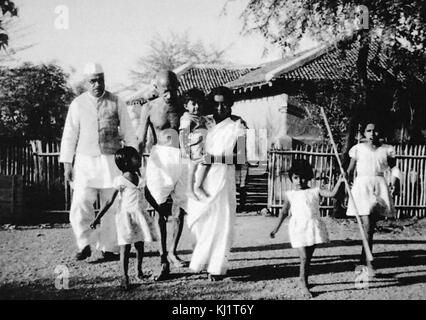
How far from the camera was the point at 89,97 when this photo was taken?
208 inches

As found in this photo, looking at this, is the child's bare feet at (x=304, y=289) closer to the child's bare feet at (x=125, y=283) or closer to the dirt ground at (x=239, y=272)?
the dirt ground at (x=239, y=272)

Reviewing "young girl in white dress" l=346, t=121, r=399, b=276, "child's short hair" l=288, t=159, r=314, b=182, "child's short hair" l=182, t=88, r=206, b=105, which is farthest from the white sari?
"young girl in white dress" l=346, t=121, r=399, b=276

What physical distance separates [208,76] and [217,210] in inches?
881

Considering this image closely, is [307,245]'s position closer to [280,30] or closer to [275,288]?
[275,288]

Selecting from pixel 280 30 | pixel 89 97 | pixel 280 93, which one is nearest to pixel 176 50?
pixel 280 93

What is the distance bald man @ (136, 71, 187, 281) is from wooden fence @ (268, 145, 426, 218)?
4.56 metres

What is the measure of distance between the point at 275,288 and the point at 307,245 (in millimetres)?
566

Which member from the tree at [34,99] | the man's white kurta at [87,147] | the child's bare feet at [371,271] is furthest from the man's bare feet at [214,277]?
the tree at [34,99]

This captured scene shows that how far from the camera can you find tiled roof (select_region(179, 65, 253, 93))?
2462 cm

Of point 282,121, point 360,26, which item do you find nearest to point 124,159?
point 360,26

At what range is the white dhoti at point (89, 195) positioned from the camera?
523 cm

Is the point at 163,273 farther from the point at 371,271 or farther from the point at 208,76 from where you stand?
the point at 208,76

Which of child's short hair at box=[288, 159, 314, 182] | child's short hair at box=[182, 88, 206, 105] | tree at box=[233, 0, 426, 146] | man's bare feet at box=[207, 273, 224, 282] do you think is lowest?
man's bare feet at box=[207, 273, 224, 282]

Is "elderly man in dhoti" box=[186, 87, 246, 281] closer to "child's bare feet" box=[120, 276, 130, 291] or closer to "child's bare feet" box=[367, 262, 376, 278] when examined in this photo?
"child's bare feet" box=[120, 276, 130, 291]
